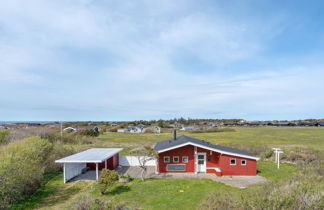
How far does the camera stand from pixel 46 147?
16.6m

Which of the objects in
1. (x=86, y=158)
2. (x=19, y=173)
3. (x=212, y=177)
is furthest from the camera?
(x=212, y=177)

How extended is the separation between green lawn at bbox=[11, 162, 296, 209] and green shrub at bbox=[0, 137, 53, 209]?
73cm

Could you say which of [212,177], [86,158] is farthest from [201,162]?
[86,158]

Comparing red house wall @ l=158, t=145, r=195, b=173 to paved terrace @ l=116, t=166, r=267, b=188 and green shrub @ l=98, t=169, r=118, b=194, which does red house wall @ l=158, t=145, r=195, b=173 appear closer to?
paved terrace @ l=116, t=166, r=267, b=188

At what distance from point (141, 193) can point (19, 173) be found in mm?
7284

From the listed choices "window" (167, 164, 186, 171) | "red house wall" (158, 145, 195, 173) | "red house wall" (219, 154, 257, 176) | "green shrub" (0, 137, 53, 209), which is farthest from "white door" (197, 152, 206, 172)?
"green shrub" (0, 137, 53, 209)

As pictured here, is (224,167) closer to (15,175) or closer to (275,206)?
Answer: (275,206)

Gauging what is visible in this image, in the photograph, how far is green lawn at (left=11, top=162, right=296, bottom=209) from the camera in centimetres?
1010

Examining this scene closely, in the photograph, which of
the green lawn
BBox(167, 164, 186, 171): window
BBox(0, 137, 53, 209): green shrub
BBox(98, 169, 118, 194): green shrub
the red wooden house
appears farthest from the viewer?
BBox(167, 164, 186, 171): window

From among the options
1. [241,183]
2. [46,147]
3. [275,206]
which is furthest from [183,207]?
[46,147]

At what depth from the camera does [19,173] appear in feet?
35.6

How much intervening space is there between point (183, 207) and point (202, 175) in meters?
6.85

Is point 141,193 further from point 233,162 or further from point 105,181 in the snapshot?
point 233,162

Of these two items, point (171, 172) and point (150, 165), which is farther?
point (150, 165)
